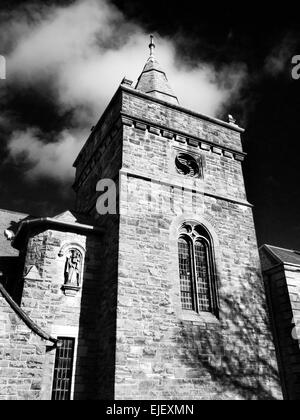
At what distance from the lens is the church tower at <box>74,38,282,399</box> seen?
1095 centimetres

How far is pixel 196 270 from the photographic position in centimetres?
1309

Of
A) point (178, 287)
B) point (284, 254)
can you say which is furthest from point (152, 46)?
point (178, 287)

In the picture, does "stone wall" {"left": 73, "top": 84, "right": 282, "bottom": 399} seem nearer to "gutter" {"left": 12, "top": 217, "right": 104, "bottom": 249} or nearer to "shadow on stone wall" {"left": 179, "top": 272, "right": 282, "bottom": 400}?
"shadow on stone wall" {"left": 179, "top": 272, "right": 282, "bottom": 400}

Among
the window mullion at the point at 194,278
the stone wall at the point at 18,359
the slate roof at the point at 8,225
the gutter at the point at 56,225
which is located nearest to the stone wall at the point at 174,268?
the window mullion at the point at 194,278

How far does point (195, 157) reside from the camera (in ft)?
50.5

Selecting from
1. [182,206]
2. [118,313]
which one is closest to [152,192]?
[182,206]

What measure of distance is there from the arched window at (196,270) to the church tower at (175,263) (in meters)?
0.04

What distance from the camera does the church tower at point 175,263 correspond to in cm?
1095

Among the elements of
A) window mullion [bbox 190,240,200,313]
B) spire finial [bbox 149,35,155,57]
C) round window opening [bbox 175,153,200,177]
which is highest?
spire finial [bbox 149,35,155,57]

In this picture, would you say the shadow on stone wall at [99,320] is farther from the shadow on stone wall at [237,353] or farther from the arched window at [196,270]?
the arched window at [196,270]

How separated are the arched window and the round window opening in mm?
2352

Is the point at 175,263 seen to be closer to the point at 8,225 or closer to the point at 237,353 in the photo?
the point at 237,353

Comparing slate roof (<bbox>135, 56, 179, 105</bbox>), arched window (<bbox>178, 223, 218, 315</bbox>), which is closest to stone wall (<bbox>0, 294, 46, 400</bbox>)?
arched window (<bbox>178, 223, 218, 315</bbox>)
